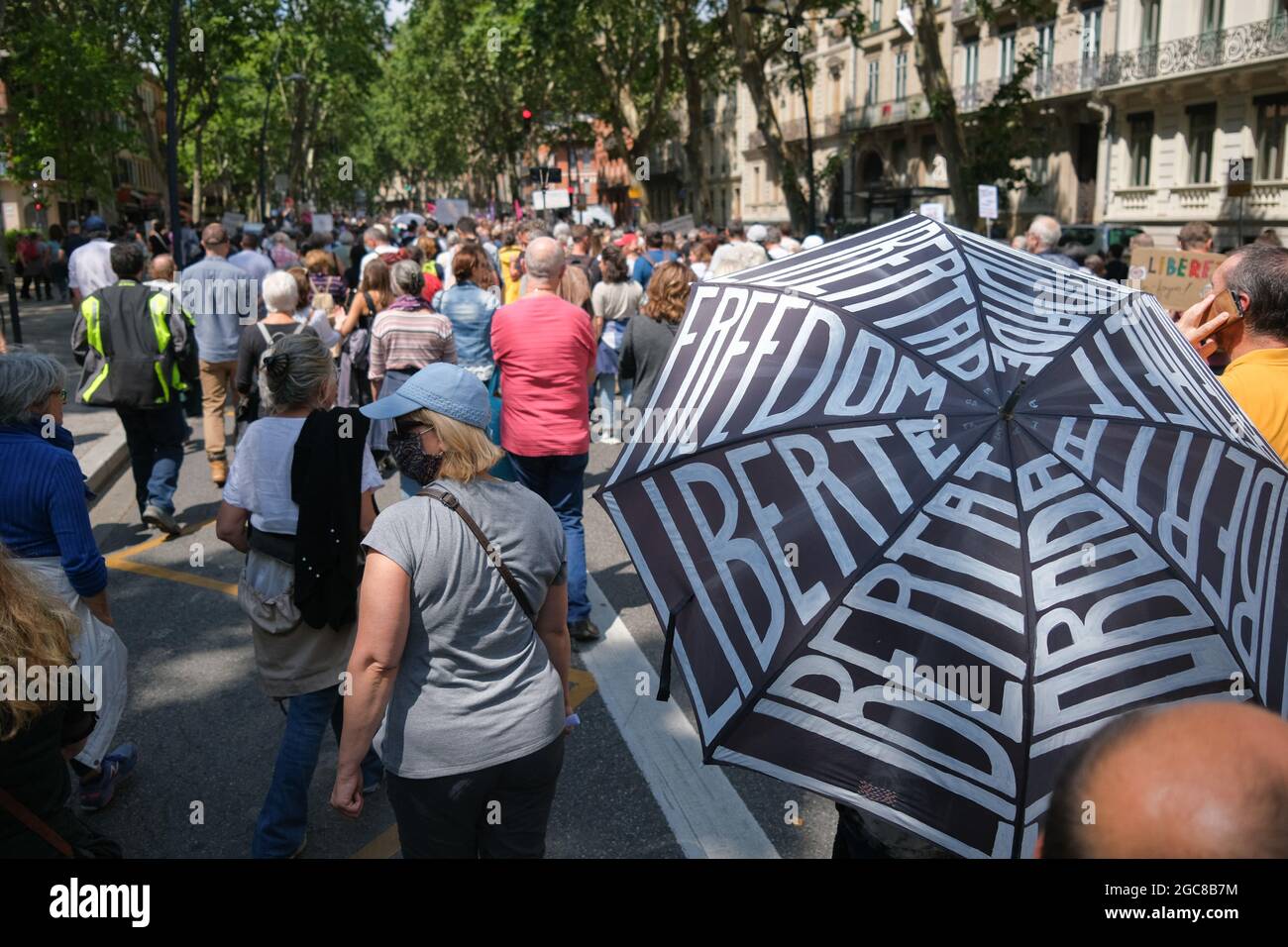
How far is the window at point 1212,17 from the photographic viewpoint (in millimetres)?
29422

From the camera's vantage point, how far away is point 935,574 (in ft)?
6.48

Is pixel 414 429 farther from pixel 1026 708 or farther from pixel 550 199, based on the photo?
pixel 550 199

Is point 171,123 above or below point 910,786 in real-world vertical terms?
above

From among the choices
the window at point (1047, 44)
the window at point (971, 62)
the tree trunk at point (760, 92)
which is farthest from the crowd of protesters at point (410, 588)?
the window at point (971, 62)

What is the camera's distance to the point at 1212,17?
29.8 meters

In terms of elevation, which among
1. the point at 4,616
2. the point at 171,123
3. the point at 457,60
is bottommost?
the point at 4,616

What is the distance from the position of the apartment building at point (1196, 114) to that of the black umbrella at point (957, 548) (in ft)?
92.1

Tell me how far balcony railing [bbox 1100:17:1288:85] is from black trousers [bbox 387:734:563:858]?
103 feet

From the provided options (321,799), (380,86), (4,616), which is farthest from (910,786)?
(380,86)

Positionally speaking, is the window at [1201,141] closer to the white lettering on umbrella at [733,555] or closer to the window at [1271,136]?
the window at [1271,136]

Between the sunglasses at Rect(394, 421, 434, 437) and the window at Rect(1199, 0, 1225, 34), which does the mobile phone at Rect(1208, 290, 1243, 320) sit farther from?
the window at Rect(1199, 0, 1225, 34)
